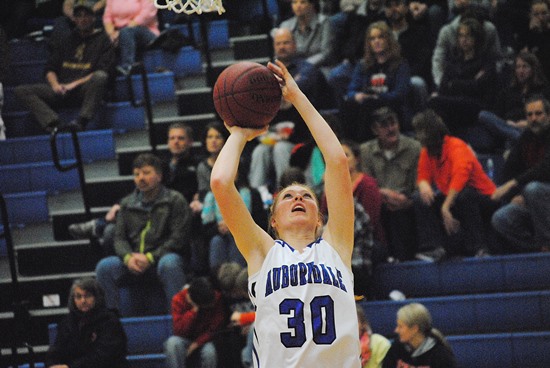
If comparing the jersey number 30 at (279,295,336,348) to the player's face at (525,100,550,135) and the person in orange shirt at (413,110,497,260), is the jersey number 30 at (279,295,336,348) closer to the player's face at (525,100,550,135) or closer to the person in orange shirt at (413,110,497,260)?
the person in orange shirt at (413,110,497,260)

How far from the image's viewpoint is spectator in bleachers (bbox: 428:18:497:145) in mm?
9367

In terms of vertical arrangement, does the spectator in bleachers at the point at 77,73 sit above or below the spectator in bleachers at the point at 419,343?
above

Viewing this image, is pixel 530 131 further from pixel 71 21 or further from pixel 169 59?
pixel 71 21

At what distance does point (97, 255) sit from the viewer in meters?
9.34

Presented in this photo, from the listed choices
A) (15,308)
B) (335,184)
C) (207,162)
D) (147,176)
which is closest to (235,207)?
(335,184)

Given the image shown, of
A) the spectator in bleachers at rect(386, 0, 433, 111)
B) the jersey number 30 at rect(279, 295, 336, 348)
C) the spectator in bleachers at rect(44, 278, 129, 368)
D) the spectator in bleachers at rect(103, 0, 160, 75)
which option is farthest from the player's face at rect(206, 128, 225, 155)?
the jersey number 30 at rect(279, 295, 336, 348)

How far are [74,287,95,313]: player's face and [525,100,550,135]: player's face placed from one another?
343 centimetres

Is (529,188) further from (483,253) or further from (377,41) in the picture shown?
(377,41)

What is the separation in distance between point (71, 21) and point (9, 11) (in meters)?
0.96

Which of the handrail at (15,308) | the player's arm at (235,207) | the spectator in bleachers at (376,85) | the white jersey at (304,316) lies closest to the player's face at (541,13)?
the spectator in bleachers at (376,85)

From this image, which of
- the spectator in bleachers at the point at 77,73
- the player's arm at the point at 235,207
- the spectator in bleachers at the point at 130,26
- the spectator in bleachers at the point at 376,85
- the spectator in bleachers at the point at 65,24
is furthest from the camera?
the spectator in bleachers at the point at 65,24

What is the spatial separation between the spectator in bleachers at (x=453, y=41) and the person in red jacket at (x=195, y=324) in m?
3.07

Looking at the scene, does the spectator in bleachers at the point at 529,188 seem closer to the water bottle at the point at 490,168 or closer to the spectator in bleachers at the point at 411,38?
the water bottle at the point at 490,168

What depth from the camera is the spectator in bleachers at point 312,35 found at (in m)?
10.1
